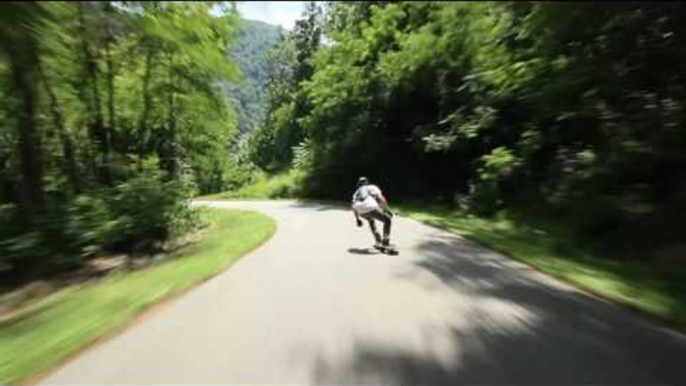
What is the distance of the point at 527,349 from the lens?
26.8 feet

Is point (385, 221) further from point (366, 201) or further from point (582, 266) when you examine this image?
point (582, 266)

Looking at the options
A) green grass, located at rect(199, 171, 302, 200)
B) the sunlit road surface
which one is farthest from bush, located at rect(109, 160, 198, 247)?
green grass, located at rect(199, 171, 302, 200)

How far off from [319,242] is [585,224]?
289 inches

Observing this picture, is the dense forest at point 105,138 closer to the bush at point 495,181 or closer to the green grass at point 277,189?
the bush at point 495,181

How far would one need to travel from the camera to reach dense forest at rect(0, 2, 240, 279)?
1773 cm

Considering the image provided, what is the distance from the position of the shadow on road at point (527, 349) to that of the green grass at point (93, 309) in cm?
353

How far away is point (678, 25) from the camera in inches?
381

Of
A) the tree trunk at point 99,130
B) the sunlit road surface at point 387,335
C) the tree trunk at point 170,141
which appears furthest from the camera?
the tree trunk at point 170,141

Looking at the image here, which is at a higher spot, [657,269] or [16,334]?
[657,269]

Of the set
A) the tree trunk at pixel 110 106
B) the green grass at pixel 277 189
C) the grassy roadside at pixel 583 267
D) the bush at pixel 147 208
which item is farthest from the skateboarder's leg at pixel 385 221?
the green grass at pixel 277 189

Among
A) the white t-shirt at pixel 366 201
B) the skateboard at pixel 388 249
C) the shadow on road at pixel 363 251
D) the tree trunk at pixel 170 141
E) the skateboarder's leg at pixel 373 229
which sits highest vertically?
the tree trunk at pixel 170 141

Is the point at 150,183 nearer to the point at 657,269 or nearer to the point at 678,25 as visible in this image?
the point at 657,269

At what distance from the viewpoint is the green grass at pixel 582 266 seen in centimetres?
1089

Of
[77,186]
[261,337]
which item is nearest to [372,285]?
[261,337]
